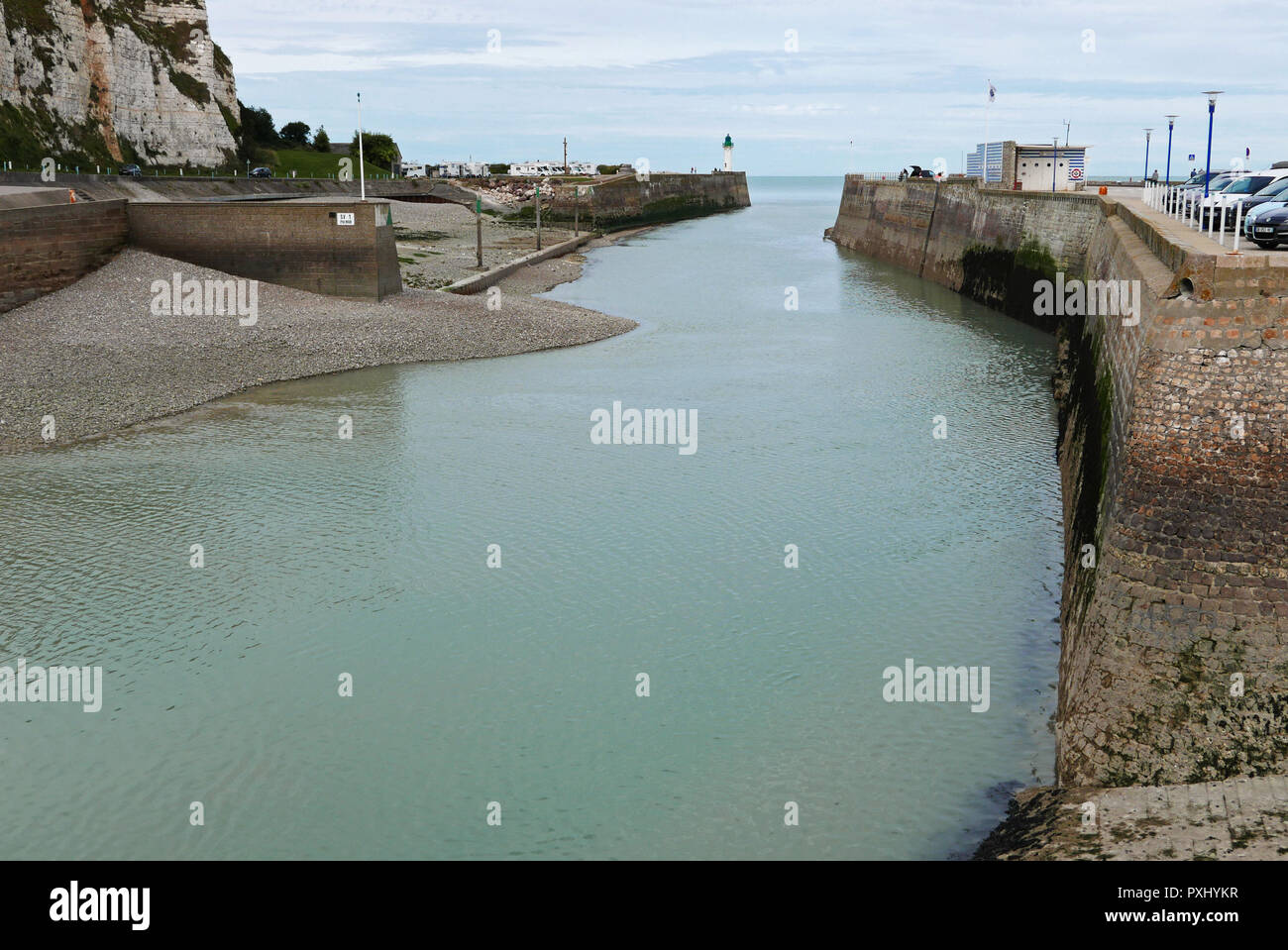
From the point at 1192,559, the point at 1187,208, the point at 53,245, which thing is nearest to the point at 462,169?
the point at 53,245

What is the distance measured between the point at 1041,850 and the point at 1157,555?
340 centimetres

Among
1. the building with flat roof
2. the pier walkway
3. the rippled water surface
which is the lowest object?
the rippled water surface

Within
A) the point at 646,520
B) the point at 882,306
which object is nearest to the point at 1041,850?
the point at 646,520

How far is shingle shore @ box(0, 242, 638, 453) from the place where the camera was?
90.1 ft

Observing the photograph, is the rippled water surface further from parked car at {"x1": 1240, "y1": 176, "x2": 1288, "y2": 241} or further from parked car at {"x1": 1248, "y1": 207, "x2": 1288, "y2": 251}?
parked car at {"x1": 1240, "y1": 176, "x2": 1288, "y2": 241}

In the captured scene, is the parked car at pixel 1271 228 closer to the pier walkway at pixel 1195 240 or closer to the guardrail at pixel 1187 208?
the pier walkway at pixel 1195 240

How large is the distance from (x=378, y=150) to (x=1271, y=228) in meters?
99.9

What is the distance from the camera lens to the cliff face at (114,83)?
192ft

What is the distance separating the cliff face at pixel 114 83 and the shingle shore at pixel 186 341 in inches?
1074

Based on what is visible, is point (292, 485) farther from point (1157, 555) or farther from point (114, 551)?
point (1157, 555)

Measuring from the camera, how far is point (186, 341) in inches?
1262

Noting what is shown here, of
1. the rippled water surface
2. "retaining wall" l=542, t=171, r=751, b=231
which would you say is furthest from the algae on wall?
"retaining wall" l=542, t=171, r=751, b=231

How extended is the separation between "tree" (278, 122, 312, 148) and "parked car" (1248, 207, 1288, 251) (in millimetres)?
98960

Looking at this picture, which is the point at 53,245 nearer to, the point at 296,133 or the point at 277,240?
the point at 277,240
